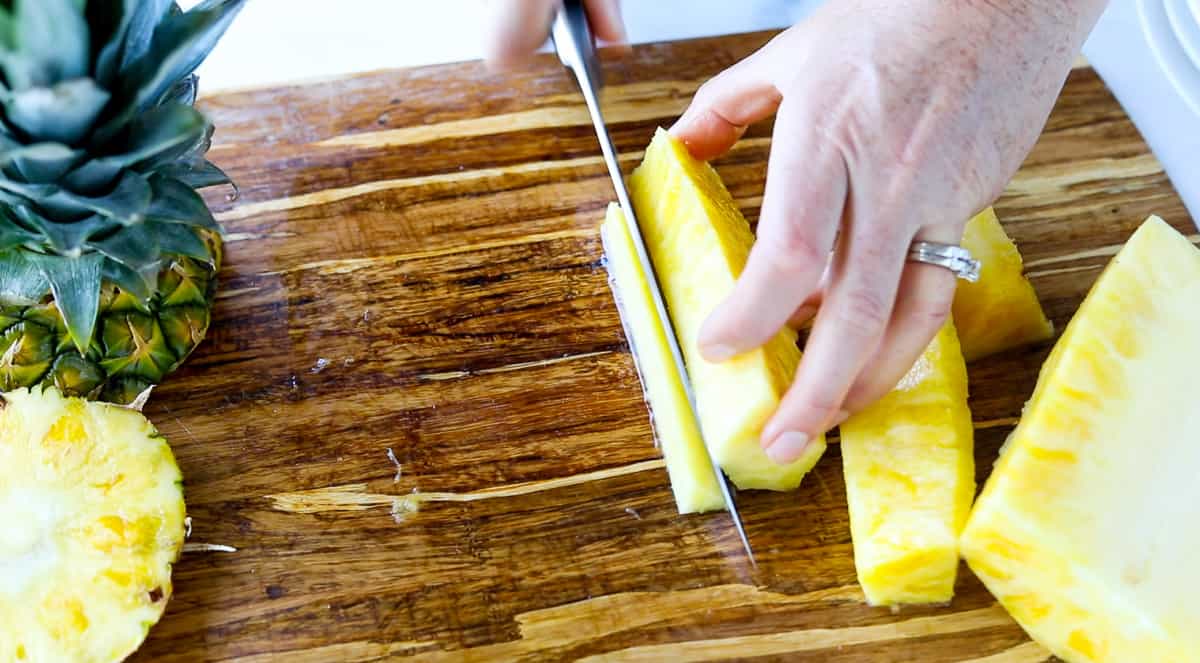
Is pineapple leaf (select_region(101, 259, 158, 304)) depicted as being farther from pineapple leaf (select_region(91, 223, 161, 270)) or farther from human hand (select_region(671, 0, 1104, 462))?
human hand (select_region(671, 0, 1104, 462))

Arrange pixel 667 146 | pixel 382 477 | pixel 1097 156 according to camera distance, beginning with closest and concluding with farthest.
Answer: pixel 382 477 → pixel 667 146 → pixel 1097 156

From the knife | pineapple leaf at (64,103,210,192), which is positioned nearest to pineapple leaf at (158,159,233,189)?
pineapple leaf at (64,103,210,192)

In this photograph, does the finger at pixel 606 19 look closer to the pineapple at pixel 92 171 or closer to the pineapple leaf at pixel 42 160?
the pineapple at pixel 92 171

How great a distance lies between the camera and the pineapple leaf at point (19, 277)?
136cm

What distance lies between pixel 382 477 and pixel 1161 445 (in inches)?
46.2

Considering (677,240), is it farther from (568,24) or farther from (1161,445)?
(1161,445)

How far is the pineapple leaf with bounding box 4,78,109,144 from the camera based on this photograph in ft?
3.71

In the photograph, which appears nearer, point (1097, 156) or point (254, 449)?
point (254, 449)

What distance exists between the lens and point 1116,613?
1338mm

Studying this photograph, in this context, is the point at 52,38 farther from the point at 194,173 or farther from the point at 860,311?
the point at 860,311

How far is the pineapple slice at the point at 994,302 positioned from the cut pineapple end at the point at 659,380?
0.51 metres

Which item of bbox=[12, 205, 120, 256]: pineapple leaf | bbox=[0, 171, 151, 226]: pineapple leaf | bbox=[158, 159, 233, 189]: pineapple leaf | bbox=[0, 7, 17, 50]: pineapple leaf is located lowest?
bbox=[158, 159, 233, 189]: pineapple leaf

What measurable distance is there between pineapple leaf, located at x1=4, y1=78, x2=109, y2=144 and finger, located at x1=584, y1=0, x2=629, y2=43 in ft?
2.49

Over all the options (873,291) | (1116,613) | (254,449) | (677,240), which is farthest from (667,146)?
(1116,613)
